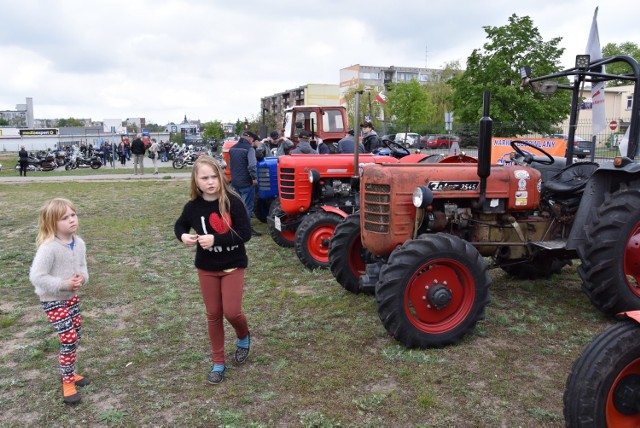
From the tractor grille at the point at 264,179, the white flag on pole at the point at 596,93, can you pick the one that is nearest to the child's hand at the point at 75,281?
the white flag on pole at the point at 596,93

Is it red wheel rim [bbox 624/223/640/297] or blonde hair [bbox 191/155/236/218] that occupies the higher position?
blonde hair [bbox 191/155/236/218]

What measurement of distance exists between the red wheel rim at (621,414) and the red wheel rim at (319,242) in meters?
4.22

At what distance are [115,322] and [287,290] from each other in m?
1.69

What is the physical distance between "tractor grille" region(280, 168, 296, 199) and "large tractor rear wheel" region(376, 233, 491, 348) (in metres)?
3.26

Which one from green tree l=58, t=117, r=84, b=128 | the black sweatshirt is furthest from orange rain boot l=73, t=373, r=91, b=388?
green tree l=58, t=117, r=84, b=128

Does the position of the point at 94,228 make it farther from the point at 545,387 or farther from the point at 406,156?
the point at 545,387

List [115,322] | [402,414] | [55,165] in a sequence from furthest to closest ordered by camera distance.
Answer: [55,165], [115,322], [402,414]

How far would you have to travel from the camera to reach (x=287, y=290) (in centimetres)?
555

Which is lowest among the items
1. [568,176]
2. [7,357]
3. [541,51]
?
[7,357]

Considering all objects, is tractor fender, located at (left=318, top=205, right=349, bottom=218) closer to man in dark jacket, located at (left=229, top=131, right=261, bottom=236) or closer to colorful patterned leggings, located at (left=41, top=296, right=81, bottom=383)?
man in dark jacket, located at (left=229, top=131, right=261, bottom=236)

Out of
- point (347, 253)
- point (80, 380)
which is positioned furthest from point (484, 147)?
point (80, 380)

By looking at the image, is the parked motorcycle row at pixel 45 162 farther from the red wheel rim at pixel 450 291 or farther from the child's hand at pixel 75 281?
the red wheel rim at pixel 450 291

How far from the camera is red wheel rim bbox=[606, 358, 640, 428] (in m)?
2.30

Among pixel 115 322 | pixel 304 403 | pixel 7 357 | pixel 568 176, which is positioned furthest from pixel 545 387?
pixel 7 357
